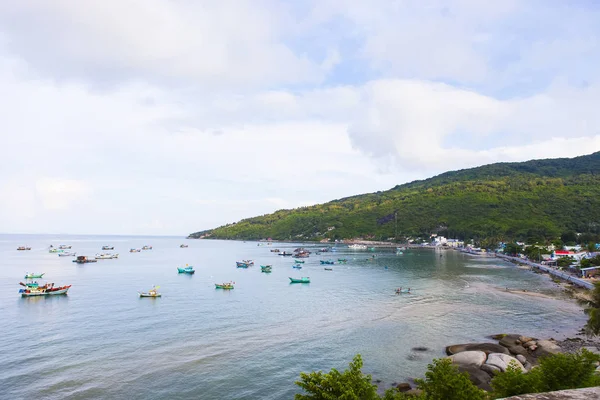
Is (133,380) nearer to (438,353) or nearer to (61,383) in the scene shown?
(61,383)

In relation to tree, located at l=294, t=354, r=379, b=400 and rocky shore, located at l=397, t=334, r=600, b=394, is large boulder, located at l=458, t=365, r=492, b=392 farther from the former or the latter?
tree, located at l=294, t=354, r=379, b=400

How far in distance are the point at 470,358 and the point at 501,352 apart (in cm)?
483

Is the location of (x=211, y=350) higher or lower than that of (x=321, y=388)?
lower

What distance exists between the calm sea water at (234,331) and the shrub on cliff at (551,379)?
41.2 ft

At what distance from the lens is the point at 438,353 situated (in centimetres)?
3544

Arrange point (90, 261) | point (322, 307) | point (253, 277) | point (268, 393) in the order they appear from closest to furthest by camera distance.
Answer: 1. point (268, 393)
2. point (322, 307)
3. point (253, 277)
4. point (90, 261)

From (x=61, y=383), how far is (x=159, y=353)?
26.5 ft

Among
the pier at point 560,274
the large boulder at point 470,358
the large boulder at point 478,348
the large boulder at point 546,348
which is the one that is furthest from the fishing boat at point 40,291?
the pier at point 560,274

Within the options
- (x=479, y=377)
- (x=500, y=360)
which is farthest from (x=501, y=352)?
(x=479, y=377)

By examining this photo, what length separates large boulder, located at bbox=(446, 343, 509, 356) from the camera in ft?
113

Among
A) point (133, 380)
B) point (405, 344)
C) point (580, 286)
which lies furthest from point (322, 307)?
point (580, 286)

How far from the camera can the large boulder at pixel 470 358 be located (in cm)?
3078

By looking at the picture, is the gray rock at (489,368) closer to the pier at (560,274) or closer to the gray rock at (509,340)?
the gray rock at (509,340)

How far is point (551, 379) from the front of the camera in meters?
18.8
